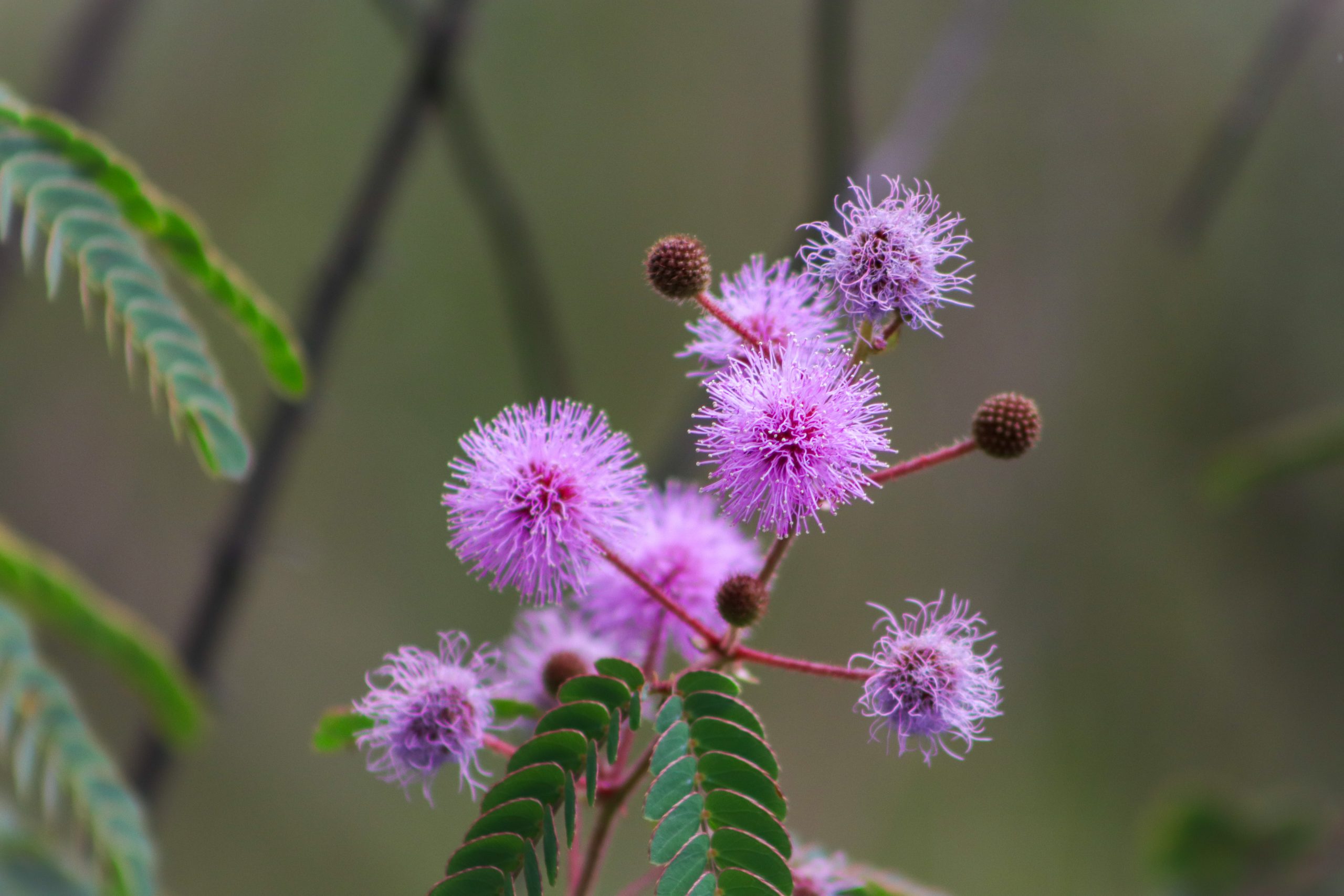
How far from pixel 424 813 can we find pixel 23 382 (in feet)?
6.64

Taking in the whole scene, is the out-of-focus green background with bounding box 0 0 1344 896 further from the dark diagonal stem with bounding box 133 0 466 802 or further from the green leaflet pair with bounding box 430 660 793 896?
the green leaflet pair with bounding box 430 660 793 896

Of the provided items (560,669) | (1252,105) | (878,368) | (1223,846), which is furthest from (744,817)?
(878,368)

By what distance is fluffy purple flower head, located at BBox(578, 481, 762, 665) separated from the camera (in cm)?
100

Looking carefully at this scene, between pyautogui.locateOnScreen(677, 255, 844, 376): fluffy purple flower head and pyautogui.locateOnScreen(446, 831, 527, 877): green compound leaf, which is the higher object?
pyautogui.locateOnScreen(677, 255, 844, 376): fluffy purple flower head

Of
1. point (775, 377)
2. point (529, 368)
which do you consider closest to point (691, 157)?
point (529, 368)

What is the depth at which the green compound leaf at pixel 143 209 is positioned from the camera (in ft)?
3.02

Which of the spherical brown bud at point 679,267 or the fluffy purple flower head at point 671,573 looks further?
the fluffy purple flower head at point 671,573

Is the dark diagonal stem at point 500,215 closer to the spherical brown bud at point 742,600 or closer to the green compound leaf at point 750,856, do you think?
the spherical brown bud at point 742,600

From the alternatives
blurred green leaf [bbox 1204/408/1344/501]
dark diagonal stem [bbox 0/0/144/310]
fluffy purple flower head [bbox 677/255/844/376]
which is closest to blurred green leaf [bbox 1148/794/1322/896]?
blurred green leaf [bbox 1204/408/1344/501]

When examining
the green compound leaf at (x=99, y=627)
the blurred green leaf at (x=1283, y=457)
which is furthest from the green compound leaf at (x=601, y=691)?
the blurred green leaf at (x=1283, y=457)

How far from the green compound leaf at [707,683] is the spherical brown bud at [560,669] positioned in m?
0.25

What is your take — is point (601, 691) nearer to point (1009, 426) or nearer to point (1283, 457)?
point (1009, 426)

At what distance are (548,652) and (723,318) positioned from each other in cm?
49

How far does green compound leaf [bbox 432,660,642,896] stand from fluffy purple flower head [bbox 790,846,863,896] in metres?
0.23
